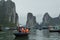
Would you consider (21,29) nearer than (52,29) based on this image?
Yes

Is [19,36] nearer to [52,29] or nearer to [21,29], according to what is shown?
[21,29]

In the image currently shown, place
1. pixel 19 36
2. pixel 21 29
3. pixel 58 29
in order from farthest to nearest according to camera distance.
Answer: pixel 58 29, pixel 21 29, pixel 19 36

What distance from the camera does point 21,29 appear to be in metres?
97.6

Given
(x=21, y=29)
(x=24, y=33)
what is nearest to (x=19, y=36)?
(x=24, y=33)

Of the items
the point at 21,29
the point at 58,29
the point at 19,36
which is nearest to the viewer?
the point at 19,36

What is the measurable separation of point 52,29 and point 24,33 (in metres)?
71.7

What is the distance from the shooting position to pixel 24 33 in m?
90.4

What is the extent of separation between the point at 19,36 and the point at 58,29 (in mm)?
73408

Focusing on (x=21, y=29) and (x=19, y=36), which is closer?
(x=19, y=36)

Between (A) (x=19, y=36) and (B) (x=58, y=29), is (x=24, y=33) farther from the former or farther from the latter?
(B) (x=58, y=29)

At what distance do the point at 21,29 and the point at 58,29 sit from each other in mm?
64534

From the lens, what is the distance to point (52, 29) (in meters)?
158

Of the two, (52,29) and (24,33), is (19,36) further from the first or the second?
(52,29)

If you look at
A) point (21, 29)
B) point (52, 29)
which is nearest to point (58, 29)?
point (52, 29)
